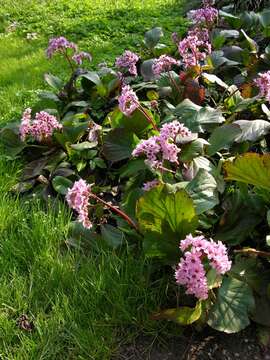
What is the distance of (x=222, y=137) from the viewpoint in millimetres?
2406

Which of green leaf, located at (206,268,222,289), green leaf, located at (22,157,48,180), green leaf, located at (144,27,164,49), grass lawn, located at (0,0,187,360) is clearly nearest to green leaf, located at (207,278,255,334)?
green leaf, located at (206,268,222,289)

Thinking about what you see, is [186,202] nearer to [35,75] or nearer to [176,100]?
[176,100]

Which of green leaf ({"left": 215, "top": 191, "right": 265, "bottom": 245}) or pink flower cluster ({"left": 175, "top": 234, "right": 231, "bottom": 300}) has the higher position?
pink flower cluster ({"left": 175, "top": 234, "right": 231, "bottom": 300})

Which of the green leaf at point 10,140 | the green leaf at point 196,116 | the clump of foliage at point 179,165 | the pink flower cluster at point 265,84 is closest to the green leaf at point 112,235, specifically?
the clump of foliage at point 179,165

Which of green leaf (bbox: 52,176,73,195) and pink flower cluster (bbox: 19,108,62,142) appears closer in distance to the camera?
green leaf (bbox: 52,176,73,195)

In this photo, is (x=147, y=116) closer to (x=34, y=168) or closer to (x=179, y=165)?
(x=179, y=165)

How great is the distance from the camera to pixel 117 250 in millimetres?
2223

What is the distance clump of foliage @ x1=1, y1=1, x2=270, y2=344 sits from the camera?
6.05 ft

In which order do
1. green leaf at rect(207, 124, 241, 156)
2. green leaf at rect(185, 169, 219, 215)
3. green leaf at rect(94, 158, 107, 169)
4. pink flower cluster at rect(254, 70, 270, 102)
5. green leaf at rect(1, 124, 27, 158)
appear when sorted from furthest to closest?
green leaf at rect(1, 124, 27, 158), green leaf at rect(94, 158, 107, 169), pink flower cluster at rect(254, 70, 270, 102), green leaf at rect(207, 124, 241, 156), green leaf at rect(185, 169, 219, 215)

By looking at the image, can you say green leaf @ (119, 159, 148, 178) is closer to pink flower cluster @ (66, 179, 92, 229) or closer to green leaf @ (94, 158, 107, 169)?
green leaf @ (94, 158, 107, 169)

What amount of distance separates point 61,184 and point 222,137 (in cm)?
82

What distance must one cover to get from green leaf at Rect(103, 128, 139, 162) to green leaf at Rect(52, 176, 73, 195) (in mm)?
231

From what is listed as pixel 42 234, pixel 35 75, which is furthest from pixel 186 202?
pixel 35 75

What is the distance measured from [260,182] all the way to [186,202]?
0.93ft
